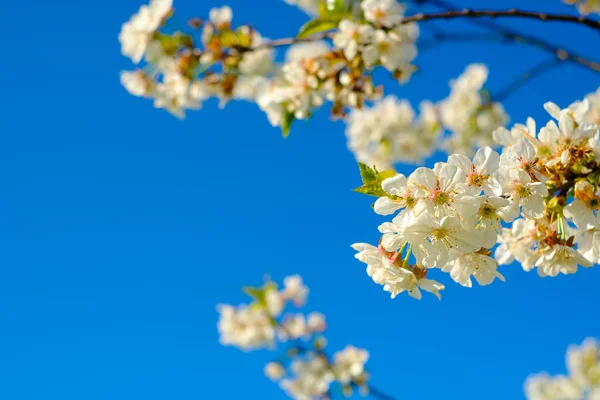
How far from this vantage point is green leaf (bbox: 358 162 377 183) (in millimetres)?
1402

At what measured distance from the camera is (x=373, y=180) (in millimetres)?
1413

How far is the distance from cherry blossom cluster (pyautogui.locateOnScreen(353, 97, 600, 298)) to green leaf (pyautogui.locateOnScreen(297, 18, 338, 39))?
1.27 metres

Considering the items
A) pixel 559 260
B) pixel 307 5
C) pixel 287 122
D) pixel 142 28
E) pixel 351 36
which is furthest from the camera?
pixel 307 5

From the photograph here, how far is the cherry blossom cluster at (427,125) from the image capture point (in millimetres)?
5824

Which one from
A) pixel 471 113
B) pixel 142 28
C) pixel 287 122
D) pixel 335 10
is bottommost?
pixel 287 122

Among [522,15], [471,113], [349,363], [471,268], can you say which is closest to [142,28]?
[522,15]

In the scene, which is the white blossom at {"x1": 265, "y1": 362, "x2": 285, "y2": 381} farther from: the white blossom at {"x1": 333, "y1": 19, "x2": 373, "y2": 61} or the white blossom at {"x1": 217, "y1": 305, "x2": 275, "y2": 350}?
the white blossom at {"x1": 333, "y1": 19, "x2": 373, "y2": 61}

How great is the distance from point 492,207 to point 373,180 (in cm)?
30

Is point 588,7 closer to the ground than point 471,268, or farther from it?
farther from it

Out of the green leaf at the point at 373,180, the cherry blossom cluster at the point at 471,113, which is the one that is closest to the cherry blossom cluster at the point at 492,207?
the green leaf at the point at 373,180

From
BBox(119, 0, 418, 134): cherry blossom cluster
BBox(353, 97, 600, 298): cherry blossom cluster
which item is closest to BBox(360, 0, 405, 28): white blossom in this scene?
BBox(119, 0, 418, 134): cherry blossom cluster

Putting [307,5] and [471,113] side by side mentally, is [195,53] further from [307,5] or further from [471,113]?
[471,113]

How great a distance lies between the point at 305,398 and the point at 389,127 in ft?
12.9

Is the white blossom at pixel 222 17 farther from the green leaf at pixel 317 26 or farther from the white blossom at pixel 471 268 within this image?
the white blossom at pixel 471 268
